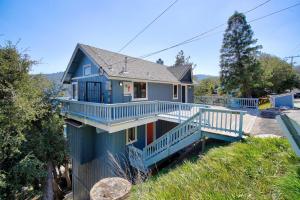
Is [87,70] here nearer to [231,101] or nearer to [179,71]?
[179,71]

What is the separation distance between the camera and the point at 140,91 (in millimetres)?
11602

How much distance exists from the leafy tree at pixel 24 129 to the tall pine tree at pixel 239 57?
17.4 metres

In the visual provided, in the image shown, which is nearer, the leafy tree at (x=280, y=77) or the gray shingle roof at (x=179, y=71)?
the gray shingle roof at (x=179, y=71)

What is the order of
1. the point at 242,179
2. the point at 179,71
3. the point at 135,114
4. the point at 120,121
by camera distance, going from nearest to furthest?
1. the point at 242,179
2. the point at 120,121
3. the point at 135,114
4. the point at 179,71

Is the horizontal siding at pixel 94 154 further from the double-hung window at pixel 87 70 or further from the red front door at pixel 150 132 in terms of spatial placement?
the double-hung window at pixel 87 70

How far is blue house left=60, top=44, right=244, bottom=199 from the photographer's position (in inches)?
275

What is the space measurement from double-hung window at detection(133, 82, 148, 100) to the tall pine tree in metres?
11.2

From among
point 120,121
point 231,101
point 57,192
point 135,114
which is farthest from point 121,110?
point 231,101

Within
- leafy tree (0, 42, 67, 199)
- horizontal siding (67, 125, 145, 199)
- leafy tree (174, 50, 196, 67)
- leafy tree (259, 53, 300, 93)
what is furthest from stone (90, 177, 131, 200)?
leafy tree (174, 50, 196, 67)

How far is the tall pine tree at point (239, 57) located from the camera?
16562 mm

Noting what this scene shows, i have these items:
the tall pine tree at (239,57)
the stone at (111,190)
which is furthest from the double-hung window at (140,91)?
the tall pine tree at (239,57)

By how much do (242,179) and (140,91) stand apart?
930cm

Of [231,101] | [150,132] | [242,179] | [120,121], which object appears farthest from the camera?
[231,101]

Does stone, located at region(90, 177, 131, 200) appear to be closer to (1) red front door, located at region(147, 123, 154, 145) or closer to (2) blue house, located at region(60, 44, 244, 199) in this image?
(2) blue house, located at region(60, 44, 244, 199)
